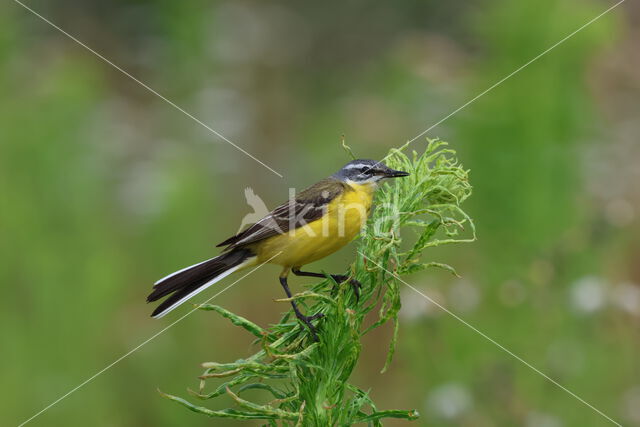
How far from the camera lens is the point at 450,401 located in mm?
5473

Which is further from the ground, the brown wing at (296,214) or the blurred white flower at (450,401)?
the brown wing at (296,214)

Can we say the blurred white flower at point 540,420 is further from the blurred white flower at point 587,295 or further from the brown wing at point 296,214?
the brown wing at point 296,214

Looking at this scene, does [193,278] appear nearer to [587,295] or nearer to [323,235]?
[323,235]

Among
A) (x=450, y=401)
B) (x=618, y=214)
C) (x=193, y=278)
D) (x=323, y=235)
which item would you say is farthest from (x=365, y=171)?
(x=618, y=214)

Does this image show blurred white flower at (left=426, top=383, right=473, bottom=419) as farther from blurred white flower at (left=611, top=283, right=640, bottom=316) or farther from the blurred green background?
blurred white flower at (left=611, top=283, right=640, bottom=316)

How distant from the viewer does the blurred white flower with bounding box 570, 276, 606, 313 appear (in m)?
5.50

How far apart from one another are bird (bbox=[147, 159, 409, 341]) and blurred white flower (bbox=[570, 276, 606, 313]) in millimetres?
2712

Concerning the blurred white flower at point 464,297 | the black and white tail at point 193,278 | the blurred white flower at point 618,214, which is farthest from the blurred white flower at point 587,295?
the black and white tail at point 193,278

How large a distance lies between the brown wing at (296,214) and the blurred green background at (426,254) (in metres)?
2.05

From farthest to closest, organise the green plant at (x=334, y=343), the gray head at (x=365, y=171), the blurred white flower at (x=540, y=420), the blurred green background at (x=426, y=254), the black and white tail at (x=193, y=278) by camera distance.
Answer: the blurred green background at (x=426, y=254) → the blurred white flower at (x=540, y=420) → the gray head at (x=365, y=171) → the black and white tail at (x=193, y=278) → the green plant at (x=334, y=343)

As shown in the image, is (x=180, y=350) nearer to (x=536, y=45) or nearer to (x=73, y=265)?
(x=73, y=265)

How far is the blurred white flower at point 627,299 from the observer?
5492 millimetres

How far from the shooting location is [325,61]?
1270 cm

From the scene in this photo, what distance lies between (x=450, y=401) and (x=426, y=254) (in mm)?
1461
